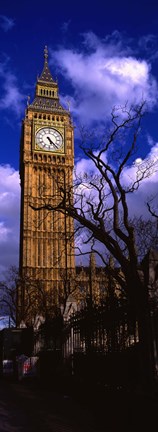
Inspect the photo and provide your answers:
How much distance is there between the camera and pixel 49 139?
6825 centimetres

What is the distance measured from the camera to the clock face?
220 feet

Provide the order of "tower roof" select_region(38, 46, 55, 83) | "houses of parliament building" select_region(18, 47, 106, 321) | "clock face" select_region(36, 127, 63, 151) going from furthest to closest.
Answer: "tower roof" select_region(38, 46, 55, 83), "clock face" select_region(36, 127, 63, 151), "houses of parliament building" select_region(18, 47, 106, 321)

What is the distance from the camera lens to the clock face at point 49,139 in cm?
6706

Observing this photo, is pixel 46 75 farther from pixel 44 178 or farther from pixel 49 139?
pixel 44 178

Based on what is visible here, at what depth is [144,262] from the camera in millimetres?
7848

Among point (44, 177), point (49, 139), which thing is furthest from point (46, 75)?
point (44, 177)

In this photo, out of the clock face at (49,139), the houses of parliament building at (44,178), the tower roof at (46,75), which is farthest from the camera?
the tower roof at (46,75)

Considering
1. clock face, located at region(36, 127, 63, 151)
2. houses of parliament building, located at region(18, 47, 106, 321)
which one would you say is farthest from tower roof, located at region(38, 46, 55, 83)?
clock face, located at region(36, 127, 63, 151)

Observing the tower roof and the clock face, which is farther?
the tower roof

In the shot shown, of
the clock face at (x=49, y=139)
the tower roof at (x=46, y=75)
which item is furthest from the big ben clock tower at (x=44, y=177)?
the tower roof at (x=46, y=75)

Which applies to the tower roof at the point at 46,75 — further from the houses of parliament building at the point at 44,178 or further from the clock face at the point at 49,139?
the clock face at the point at 49,139

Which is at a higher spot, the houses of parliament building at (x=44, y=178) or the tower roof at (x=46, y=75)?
the tower roof at (x=46, y=75)

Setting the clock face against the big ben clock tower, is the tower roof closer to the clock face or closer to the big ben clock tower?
the big ben clock tower

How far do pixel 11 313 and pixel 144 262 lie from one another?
33.5m
